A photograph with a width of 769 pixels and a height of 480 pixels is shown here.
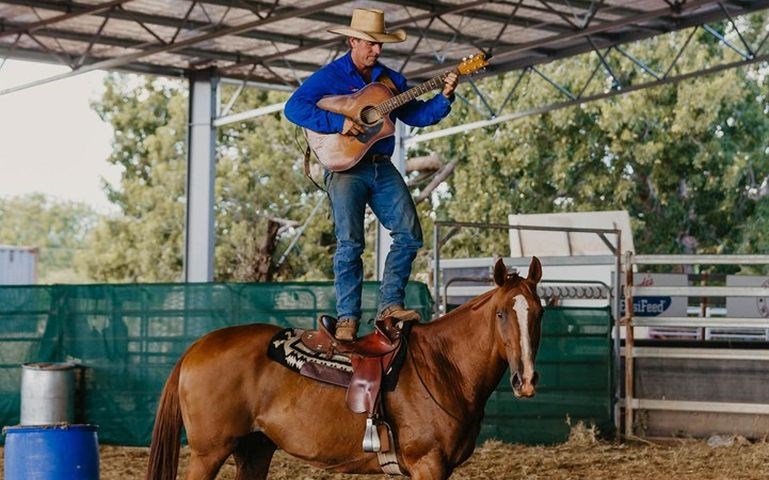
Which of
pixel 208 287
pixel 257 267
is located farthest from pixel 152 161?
pixel 208 287

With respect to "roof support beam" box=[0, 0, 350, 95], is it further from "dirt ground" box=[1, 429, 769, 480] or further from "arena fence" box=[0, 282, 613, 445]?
"dirt ground" box=[1, 429, 769, 480]

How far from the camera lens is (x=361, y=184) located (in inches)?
250

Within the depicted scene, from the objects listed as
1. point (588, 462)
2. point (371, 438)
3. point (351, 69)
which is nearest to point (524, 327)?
point (371, 438)

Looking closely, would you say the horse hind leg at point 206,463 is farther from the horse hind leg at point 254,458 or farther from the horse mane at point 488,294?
the horse mane at point 488,294

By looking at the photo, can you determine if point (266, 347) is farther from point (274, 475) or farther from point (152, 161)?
point (152, 161)

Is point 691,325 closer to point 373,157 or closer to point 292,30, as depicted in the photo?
point 373,157

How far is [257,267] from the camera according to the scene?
882 inches

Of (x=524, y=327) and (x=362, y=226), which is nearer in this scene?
(x=524, y=327)

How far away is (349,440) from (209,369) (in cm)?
78

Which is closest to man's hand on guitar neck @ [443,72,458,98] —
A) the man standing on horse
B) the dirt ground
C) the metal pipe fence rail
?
the man standing on horse

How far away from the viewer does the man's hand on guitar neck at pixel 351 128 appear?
6.14 m

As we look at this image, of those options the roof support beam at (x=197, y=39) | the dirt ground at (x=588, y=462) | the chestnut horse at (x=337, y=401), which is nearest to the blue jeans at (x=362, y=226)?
the chestnut horse at (x=337, y=401)

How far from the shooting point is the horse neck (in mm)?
5977

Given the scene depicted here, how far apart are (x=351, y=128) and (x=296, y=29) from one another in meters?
12.6
